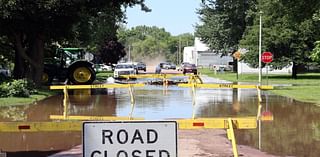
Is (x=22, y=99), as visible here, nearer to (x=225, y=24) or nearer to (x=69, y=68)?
(x=69, y=68)

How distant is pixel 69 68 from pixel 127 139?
29.6 metres

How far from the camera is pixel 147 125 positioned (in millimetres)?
5062

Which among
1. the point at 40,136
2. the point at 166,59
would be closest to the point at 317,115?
the point at 40,136

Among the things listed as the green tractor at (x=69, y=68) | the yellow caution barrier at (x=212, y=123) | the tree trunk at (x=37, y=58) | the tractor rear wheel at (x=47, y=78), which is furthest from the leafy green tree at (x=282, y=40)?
the yellow caution barrier at (x=212, y=123)

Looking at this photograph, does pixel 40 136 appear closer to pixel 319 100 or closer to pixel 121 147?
pixel 121 147

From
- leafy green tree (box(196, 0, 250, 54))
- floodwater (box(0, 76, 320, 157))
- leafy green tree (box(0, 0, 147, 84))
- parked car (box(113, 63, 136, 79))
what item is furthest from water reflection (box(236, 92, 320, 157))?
leafy green tree (box(196, 0, 250, 54))

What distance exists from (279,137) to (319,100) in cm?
1273

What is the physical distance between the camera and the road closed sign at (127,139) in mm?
5020

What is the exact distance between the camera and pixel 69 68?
3419cm

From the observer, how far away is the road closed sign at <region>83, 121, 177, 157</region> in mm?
5020

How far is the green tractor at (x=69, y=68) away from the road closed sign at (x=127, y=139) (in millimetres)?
28617

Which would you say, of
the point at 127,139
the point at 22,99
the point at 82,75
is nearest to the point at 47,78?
the point at 82,75

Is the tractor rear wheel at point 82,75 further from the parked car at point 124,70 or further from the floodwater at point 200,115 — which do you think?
the parked car at point 124,70

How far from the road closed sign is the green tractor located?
28617 mm
